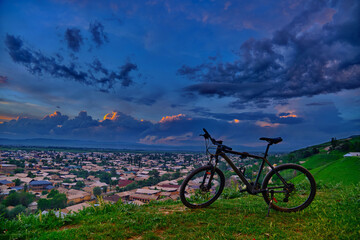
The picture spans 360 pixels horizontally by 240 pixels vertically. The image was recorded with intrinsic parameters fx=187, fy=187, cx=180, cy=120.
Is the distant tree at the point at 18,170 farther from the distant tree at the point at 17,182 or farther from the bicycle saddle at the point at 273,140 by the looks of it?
the bicycle saddle at the point at 273,140

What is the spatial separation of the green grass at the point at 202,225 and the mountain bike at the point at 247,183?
340mm

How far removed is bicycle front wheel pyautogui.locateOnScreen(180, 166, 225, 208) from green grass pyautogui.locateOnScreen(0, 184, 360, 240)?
0.43 meters

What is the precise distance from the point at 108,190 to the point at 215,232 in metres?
38.4

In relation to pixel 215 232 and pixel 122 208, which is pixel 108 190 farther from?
pixel 215 232

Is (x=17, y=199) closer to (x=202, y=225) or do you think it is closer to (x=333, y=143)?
(x=202, y=225)

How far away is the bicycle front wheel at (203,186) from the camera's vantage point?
5676 mm

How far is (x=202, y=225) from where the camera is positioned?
4.22m

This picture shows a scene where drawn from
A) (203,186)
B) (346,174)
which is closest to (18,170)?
(203,186)

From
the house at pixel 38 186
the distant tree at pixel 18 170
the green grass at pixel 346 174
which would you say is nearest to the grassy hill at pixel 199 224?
the green grass at pixel 346 174

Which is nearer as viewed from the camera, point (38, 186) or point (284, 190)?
point (284, 190)

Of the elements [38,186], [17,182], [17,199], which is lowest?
[38,186]

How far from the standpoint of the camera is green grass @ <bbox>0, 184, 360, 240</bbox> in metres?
3.69

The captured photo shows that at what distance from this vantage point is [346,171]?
12570 mm

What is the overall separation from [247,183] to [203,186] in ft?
4.30
